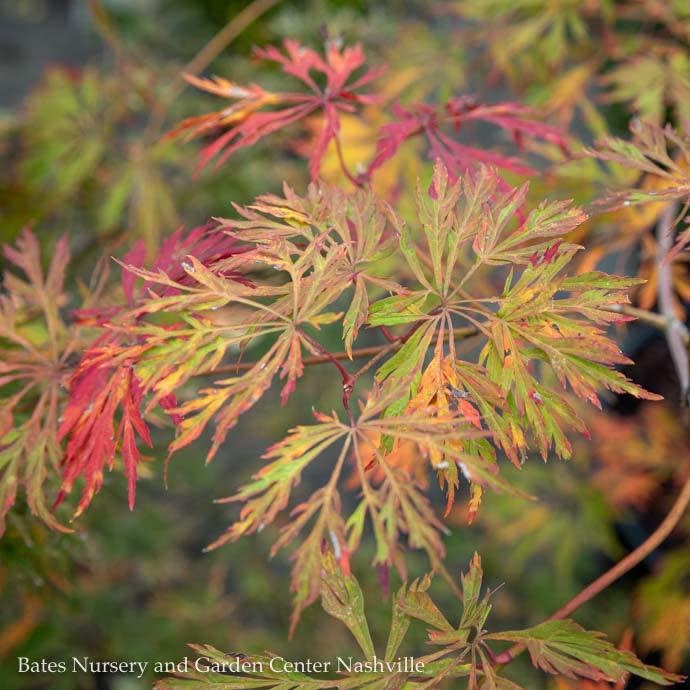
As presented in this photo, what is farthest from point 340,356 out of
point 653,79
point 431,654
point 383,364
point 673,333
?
point 653,79

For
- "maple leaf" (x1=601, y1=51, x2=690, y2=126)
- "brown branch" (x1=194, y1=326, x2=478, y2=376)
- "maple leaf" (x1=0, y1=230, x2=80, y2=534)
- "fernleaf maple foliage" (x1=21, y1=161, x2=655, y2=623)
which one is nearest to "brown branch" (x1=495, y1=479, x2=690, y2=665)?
"fernleaf maple foliage" (x1=21, y1=161, x2=655, y2=623)

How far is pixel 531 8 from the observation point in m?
1.04

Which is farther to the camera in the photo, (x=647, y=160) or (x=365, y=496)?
(x=647, y=160)

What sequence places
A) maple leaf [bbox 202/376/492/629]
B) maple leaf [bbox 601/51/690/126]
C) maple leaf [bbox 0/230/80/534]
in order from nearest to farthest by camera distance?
maple leaf [bbox 202/376/492/629] → maple leaf [bbox 0/230/80/534] → maple leaf [bbox 601/51/690/126]

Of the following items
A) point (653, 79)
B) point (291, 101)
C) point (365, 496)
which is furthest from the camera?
point (653, 79)

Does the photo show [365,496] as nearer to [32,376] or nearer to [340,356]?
[340,356]

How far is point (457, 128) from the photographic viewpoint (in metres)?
0.74

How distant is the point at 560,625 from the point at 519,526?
898 millimetres

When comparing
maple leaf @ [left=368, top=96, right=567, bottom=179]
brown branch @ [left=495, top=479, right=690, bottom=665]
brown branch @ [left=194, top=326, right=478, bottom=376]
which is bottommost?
brown branch @ [left=495, top=479, right=690, bottom=665]

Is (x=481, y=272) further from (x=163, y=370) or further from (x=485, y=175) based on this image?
(x=163, y=370)

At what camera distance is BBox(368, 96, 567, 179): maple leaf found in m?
0.67

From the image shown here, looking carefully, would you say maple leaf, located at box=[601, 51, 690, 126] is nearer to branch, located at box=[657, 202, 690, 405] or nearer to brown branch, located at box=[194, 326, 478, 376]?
branch, located at box=[657, 202, 690, 405]

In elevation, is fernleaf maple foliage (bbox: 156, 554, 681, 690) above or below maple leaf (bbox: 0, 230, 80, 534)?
below

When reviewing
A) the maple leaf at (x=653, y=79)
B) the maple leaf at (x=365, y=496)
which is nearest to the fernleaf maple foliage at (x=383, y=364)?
the maple leaf at (x=365, y=496)
